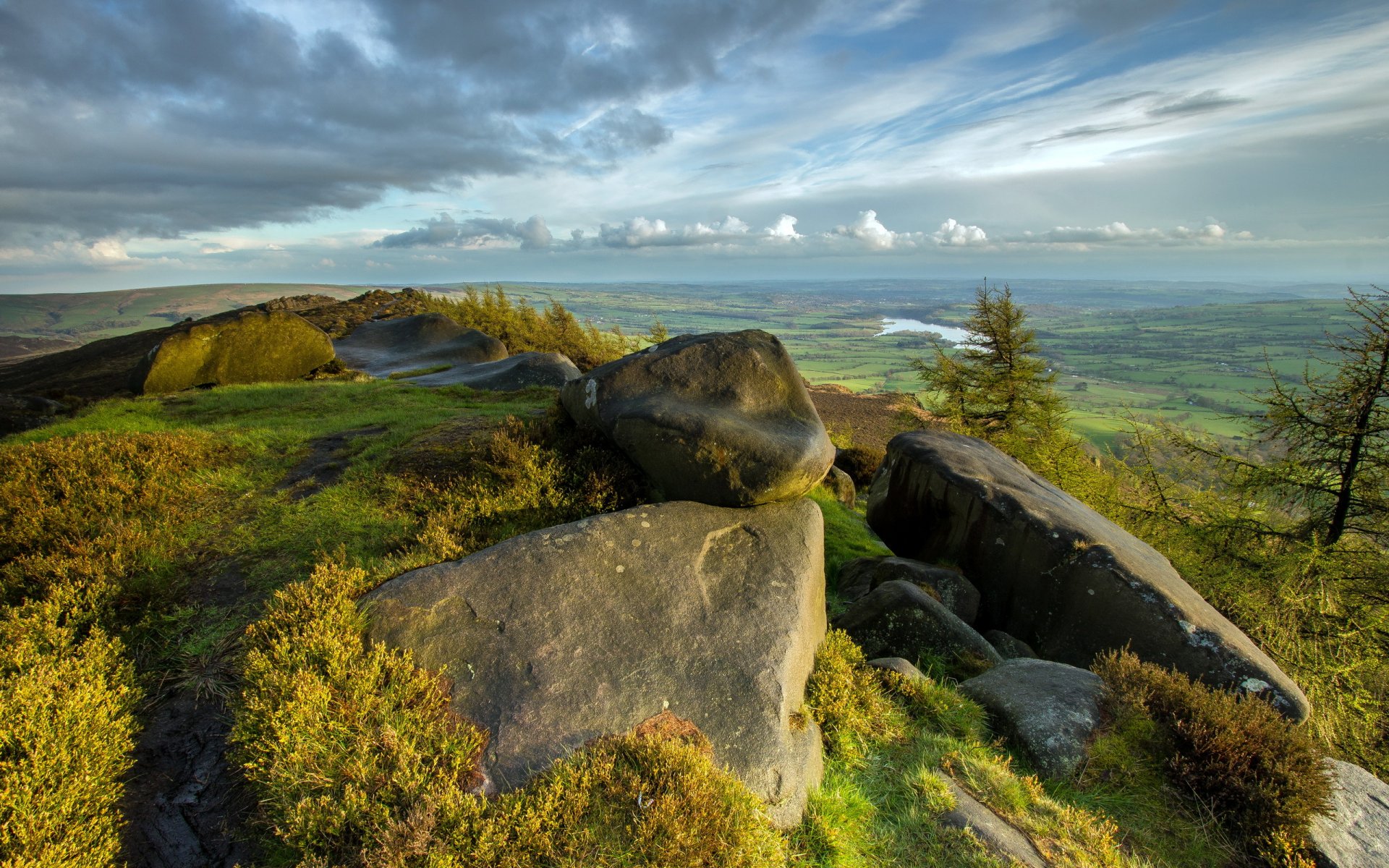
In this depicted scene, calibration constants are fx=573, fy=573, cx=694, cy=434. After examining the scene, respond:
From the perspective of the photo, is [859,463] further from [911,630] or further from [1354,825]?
[1354,825]

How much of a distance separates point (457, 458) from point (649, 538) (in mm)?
5318

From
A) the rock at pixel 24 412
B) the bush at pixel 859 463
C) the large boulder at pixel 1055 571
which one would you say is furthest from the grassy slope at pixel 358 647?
the bush at pixel 859 463

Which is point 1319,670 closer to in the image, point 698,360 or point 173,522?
point 698,360

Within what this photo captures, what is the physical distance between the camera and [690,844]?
15.8 feet

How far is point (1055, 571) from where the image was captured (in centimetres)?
1133

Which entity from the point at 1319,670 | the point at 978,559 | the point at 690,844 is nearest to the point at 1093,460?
the point at 1319,670

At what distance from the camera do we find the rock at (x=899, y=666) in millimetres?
8422

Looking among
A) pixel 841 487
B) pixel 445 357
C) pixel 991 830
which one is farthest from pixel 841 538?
pixel 445 357

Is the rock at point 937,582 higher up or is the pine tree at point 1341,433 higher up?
the pine tree at point 1341,433

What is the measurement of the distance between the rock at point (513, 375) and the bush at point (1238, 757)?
19148 millimetres

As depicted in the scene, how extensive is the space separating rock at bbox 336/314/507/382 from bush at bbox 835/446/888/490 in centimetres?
1890

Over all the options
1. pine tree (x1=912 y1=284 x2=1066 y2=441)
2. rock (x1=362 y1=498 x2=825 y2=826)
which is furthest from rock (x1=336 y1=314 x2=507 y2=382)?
rock (x1=362 y1=498 x2=825 y2=826)

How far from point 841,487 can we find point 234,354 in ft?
83.1

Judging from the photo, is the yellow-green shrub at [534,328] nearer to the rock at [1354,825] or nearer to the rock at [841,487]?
the rock at [841,487]
